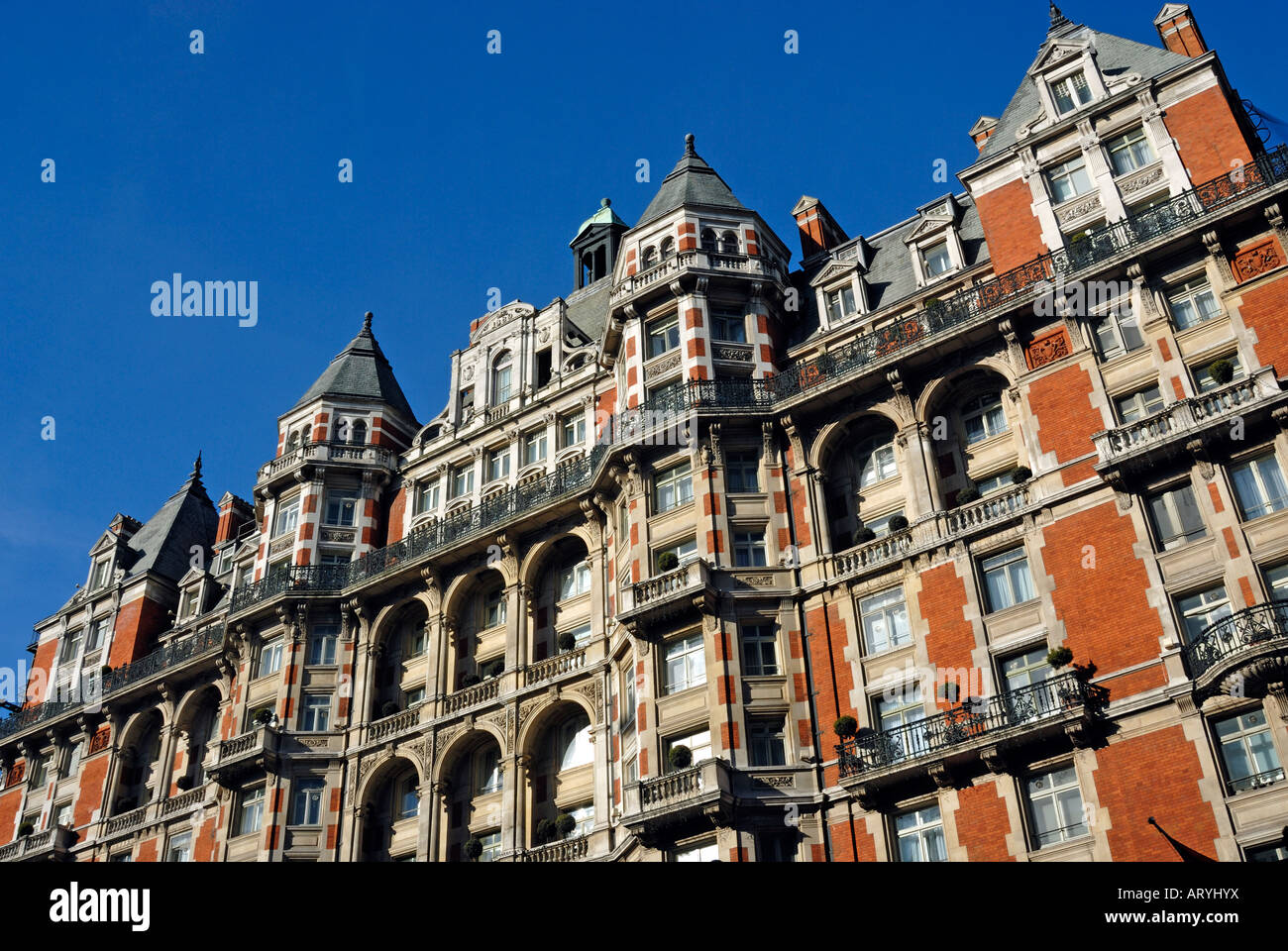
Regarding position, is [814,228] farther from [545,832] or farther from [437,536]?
[545,832]

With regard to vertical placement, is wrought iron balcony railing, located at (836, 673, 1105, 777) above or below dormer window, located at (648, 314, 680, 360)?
below

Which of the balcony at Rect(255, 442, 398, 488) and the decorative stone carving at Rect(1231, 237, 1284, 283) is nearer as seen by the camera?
the decorative stone carving at Rect(1231, 237, 1284, 283)

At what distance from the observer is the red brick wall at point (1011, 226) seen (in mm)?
42656

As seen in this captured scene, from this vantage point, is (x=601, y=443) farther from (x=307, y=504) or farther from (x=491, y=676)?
(x=307, y=504)

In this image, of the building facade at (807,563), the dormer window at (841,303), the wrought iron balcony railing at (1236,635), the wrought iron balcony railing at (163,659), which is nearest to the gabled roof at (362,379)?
the building facade at (807,563)

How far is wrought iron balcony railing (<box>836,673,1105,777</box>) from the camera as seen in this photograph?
33375 mm

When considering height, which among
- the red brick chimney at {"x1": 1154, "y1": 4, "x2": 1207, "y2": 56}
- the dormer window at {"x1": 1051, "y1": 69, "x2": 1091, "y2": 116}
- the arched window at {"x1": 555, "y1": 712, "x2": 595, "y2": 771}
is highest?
the red brick chimney at {"x1": 1154, "y1": 4, "x2": 1207, "y2": 56}

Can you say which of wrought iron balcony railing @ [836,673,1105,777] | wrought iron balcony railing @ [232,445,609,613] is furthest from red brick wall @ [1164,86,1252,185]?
wrought iron balcony railing @ [232,445,609,613]

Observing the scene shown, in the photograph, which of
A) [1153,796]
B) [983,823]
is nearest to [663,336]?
[983,823]

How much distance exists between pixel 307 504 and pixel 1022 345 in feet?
95.8

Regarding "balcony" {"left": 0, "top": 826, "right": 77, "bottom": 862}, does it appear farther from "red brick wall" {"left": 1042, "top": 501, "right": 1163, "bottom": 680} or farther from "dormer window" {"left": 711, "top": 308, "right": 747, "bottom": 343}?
"red brick wall" {"left": 1042, "top": 501, "right": 1163, "bottom": 680}

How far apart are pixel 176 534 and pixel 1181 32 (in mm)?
49527

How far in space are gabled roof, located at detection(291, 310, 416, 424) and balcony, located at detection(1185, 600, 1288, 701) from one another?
36.3 m

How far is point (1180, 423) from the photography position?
35.4 metres
